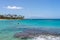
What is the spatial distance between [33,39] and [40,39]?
26cm

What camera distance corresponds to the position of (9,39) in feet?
14.8

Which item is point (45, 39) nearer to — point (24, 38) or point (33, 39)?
point (33, 39)

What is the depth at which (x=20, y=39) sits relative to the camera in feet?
14.7

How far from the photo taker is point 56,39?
4.33 metres

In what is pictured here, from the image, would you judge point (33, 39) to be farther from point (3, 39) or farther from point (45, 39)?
point (3, 39)

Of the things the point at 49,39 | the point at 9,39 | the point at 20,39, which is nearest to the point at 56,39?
the point at 49,39

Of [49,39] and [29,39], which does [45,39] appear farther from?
[29,39]

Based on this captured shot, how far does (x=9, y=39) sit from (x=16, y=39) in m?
0.25

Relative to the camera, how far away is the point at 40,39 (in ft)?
14.1

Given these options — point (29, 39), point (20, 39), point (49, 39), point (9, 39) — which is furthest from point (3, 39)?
point (49, 39)

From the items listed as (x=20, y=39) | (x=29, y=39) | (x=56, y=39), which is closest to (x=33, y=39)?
(x=29, y=39)

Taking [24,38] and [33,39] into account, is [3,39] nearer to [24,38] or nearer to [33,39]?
[24,38]

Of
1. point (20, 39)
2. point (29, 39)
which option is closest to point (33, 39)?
point (29, 39)

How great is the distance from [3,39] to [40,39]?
1318 millimetres
